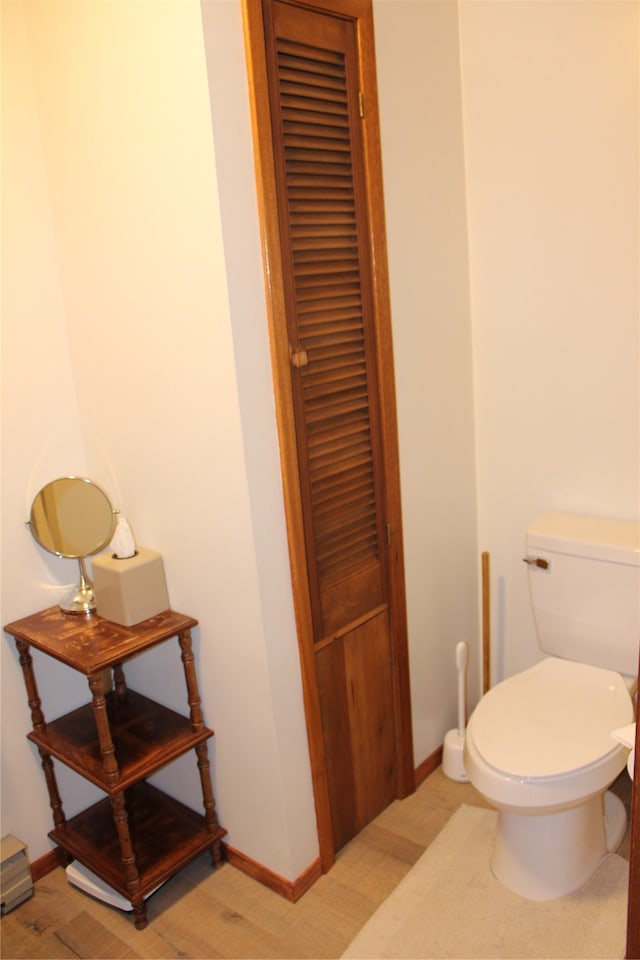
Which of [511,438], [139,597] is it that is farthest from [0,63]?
[511,438]

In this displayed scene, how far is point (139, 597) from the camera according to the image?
6.37ft

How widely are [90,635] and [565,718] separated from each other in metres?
1.25

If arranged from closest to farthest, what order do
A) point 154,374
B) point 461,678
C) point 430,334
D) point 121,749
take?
1. point 154,374
2. point 121,749
3. point 430,334
4. point 461,678

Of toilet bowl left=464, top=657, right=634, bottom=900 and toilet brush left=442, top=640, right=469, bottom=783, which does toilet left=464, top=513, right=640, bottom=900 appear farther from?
toilet brush left=442, top=640, right=469, bottom=783

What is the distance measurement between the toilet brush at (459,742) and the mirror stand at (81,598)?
1.13m

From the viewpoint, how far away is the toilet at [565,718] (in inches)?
70.4

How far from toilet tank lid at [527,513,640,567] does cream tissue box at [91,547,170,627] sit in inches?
42.1

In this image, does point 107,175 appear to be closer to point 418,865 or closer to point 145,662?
point 145,662

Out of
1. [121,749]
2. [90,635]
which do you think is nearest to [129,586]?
[90,635]

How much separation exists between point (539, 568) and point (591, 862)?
783mm

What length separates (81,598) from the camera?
6.75 feet

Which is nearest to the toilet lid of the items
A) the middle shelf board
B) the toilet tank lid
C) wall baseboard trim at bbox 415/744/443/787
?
the toilet tank lid

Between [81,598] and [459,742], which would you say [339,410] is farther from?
[459,742]

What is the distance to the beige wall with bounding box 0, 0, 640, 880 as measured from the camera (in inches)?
66.1
